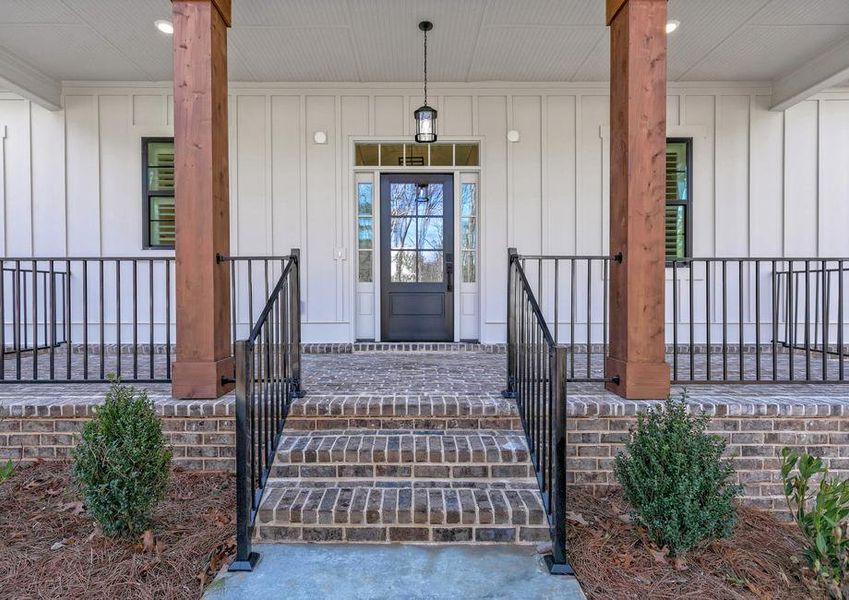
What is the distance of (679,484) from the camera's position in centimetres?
212

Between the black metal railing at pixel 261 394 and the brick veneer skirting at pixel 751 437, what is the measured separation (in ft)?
5.41

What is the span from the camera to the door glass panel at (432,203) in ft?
18.5

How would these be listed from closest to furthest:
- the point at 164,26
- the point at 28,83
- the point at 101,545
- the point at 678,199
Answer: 1. the point at 101,545
2. the point at 164,26
3. the point at 28,83
4. the point at 678,199

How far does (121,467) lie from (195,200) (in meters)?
1.64

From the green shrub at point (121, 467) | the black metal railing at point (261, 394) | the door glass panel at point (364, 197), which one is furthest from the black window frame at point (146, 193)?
the green shrub at point (121, 467)

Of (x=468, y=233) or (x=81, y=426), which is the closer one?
(x=81, y=426)

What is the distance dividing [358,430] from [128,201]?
422 centimetres

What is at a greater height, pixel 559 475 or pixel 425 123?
pixel 425 123

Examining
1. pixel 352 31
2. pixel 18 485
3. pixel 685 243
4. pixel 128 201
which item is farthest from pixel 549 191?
pixel 18 485

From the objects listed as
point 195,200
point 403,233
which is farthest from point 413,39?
point 195,200

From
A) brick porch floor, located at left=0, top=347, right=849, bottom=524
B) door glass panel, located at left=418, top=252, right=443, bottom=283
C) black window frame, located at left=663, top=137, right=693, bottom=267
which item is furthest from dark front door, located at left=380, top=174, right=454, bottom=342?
brick porch floor, located at left=0, top=347, right=849, bottom=524

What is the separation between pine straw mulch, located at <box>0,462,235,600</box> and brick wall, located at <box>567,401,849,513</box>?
1.91 meters

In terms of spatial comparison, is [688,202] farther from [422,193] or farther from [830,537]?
[830,537]

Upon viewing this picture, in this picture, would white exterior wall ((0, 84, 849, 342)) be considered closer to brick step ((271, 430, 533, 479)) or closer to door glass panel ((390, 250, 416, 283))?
door glass panel ((390, 250, 416, 283))
